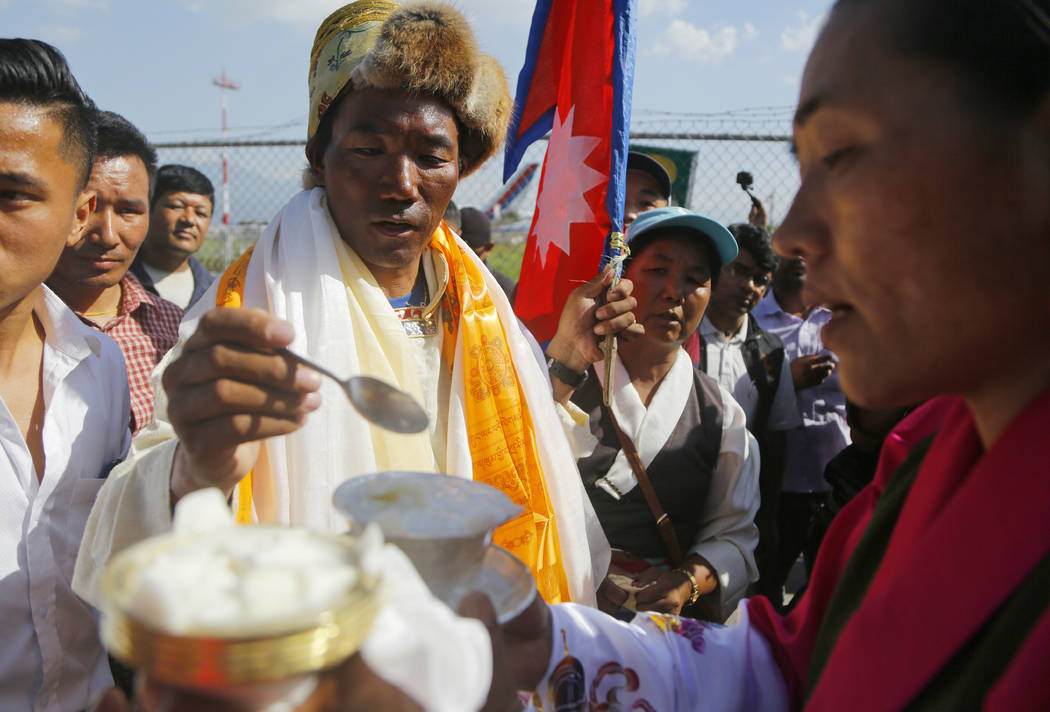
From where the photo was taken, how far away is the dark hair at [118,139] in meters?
3.46

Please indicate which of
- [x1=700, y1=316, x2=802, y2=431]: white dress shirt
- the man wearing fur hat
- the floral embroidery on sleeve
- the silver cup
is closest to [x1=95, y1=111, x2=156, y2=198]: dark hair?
the man wearing fur hat

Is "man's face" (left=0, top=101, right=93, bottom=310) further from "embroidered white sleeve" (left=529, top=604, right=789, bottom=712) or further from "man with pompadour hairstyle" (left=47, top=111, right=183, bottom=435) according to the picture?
"embroidered white sleeve" (left=529, top=604, right=789, bottom=712)

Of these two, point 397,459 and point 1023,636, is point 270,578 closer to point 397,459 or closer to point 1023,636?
point 1023,636

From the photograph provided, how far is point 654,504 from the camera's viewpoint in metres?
2.62

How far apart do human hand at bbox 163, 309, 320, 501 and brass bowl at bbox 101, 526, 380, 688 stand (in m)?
0.56

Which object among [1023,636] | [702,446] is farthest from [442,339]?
[1023,636]

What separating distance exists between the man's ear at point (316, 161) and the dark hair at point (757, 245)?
10.7 feet

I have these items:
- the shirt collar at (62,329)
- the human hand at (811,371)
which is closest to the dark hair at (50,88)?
the shirt collar at (62,329)

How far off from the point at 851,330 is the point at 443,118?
1463 mm

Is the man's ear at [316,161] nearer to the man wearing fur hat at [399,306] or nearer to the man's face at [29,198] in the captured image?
the man wearing fur hat at [399,306]

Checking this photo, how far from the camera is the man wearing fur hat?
5.77ft

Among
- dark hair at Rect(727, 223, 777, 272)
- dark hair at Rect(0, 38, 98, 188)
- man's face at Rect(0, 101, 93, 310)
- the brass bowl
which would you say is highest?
dark hair at Rect(0, 38, 98, 188)

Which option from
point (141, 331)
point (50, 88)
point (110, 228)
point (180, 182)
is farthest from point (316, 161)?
point (180, 182)

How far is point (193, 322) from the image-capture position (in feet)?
5.75
